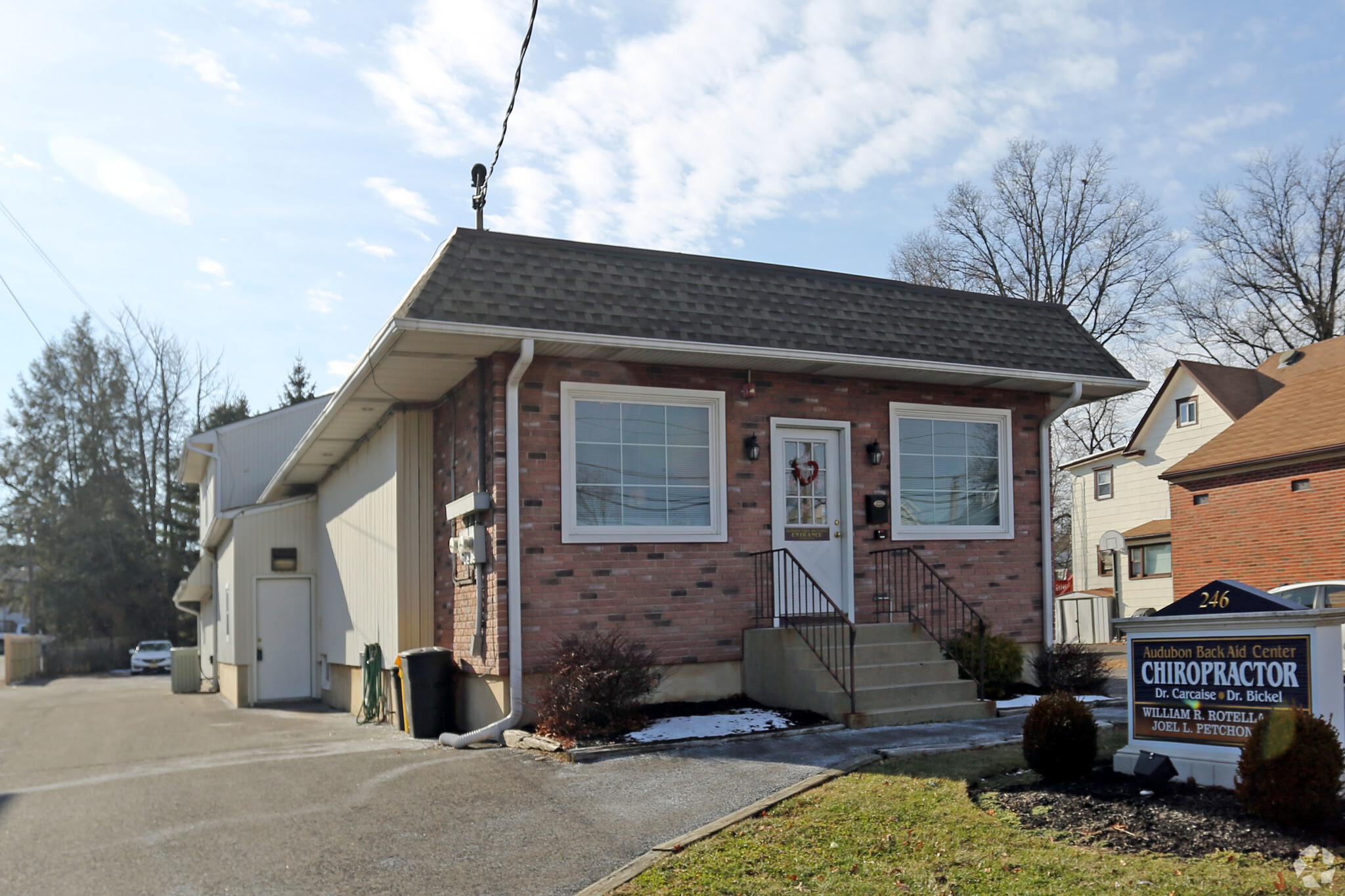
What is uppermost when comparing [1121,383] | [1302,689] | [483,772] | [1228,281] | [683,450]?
[1228,281]

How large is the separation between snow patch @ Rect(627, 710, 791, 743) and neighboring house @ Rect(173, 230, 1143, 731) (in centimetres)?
45

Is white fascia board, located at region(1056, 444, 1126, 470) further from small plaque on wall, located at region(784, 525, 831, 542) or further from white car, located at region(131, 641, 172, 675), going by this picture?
white car, located at region(131, 641, 172, 675)

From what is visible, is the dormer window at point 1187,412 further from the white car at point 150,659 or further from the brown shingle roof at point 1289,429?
the white car at point 150,659

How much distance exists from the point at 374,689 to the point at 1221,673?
10731 mm

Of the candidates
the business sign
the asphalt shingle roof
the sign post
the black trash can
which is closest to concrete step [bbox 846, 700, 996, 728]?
the sign post

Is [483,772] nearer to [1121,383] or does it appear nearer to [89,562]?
[1121,383]

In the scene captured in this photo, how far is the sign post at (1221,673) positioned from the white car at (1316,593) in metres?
10.9

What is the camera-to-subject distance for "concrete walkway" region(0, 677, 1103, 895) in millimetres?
5734

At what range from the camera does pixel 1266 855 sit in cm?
496

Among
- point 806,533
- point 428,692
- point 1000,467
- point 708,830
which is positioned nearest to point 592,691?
point 428,692

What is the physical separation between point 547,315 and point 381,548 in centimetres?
537

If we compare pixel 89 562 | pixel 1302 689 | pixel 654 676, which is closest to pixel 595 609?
pixel 654 676

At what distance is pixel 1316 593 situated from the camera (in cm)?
1589

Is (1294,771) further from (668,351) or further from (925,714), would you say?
(668,351)
